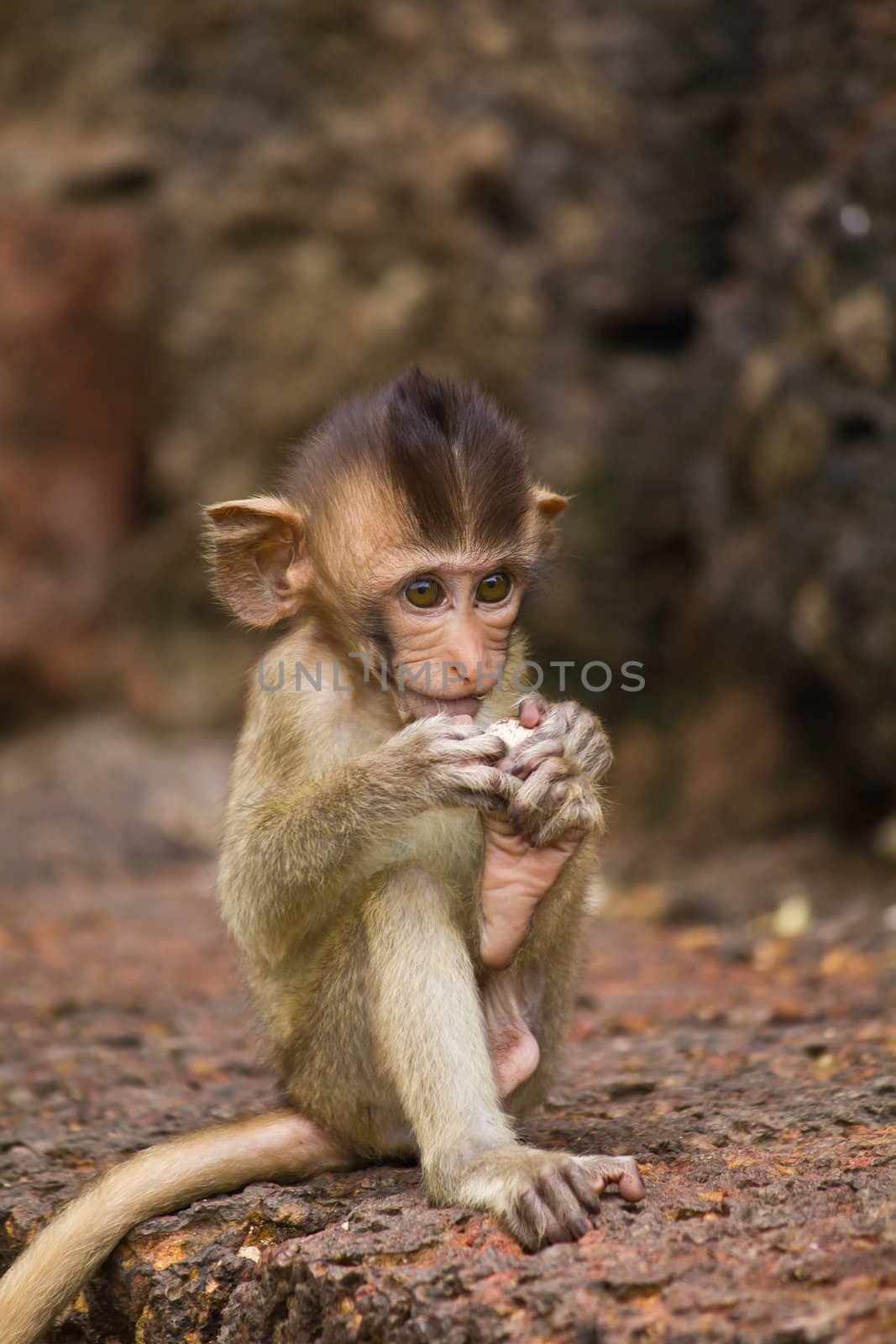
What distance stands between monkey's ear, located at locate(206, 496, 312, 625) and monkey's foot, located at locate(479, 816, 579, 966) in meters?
0.93

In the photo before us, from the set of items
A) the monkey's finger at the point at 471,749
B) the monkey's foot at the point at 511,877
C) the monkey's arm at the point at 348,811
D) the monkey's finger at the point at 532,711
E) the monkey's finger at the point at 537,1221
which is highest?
the monkey's finger at the point at 532,711

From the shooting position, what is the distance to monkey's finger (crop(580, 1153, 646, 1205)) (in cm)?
322

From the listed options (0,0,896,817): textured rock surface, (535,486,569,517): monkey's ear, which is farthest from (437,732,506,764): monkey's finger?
(0,0,896,817): textured rock surface

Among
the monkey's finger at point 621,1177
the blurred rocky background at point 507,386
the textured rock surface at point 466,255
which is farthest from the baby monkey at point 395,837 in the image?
the textured rock surface at point 466,255

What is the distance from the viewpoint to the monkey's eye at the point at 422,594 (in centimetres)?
378

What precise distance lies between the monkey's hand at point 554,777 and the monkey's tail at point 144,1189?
967 mm

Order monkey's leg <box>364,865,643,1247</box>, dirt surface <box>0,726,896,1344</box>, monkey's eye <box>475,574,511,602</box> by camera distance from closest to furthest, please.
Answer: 1. dirt surface <box>0,726,896,1344</box>
2. monkey's leg <box>364,865,643,1247</box>
3. monkey's eye <box>475,574,511,602</box>

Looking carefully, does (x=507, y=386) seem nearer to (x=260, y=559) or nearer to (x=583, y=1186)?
(x=260, y=559)

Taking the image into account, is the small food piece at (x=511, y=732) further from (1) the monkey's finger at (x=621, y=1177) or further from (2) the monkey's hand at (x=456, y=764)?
(1) the monkey's finger at (x=621, y=1177)

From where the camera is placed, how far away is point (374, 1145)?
12.4 feet

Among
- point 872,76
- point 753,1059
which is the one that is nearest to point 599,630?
point 872,76

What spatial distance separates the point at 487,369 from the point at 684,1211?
7.38m

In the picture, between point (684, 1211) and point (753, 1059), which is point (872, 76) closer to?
point (753, 1059)

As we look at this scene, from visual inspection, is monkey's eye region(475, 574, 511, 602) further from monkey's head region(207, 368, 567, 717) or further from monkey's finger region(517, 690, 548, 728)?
monkey's finger region(517, 690, 548, 728)
